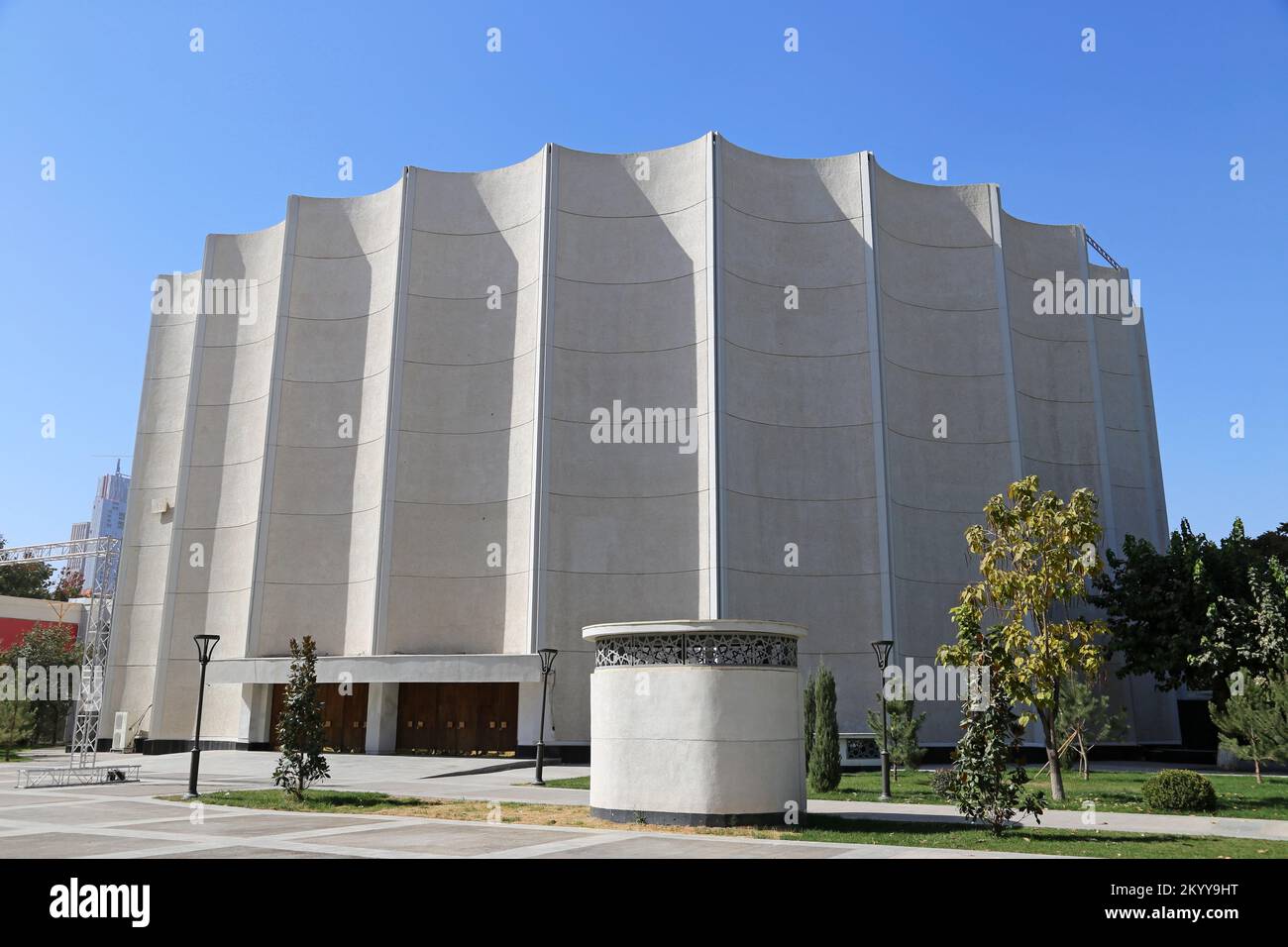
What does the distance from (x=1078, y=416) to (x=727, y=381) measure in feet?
60.6

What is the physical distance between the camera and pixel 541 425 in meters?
37.9

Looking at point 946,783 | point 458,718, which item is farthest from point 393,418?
point 946,783

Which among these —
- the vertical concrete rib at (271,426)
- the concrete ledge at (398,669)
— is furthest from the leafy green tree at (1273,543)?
the vertical concrete rib at (271,426)

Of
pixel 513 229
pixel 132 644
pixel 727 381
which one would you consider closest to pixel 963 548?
pixel 727 381

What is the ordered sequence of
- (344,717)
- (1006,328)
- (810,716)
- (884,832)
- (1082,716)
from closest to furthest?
1. (884,832)
2. (810,716)
3. (1082,716)
4. (344,717)
5. (1006,328)

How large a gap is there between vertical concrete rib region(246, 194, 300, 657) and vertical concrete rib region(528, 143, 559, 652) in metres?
12.8

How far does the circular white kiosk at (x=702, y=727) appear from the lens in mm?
16609

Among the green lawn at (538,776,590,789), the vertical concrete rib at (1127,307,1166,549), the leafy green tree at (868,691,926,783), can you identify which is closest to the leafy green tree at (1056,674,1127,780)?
the leafy green tree at (868,691,926,783)

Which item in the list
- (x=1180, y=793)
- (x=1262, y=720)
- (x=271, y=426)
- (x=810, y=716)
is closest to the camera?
(x=1180, y=793)

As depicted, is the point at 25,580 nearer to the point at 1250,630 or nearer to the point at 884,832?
the point at 884,832

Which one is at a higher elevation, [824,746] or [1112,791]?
[824,746]

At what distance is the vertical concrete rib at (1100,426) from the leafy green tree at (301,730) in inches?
1381

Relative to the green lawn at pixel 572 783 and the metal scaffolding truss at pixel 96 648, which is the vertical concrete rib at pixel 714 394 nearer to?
the green lawn at pixel 572 783

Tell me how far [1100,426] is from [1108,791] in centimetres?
2378
